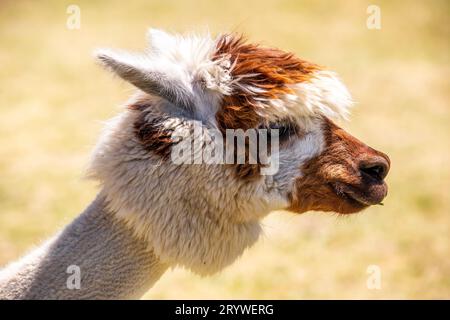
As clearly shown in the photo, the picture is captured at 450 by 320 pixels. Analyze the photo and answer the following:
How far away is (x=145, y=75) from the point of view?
254 cm

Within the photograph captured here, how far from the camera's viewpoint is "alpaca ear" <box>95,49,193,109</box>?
8.11 feet

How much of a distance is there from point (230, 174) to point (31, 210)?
451 centimetres

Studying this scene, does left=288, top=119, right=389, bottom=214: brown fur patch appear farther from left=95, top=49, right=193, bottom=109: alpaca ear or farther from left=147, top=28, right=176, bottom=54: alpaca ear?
left=147, top=28, right=176, bottom=54: alpaca ear

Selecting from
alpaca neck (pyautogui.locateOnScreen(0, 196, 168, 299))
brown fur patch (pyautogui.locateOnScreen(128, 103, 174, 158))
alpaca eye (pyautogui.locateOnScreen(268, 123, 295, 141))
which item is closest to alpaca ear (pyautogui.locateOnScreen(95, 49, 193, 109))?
brown fur patch (pyautogui.locateOnScreen(128, 103, 174, 158))

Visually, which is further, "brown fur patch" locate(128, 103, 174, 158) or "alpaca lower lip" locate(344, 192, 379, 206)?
"alpaca lower lip" locate(344, 192, 379, 206)

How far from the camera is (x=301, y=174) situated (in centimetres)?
283

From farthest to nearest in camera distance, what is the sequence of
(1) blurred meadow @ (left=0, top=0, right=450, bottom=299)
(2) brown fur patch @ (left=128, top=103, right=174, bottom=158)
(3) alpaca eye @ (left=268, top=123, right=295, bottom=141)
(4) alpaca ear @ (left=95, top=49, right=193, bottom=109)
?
(1) blurred meadow @ (left=0, top=0, right=450, bottom=299)
(3) alpaca eye @ (left=268, top=123, right=295, bottom=141)
(2) brown fur patch @ (left=128, top=103, right=174, bottom=158)
(4) alpaca ear @ (left=95, top=49, right=193, bottom=109)

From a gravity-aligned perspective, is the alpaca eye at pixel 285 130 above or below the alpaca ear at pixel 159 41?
below

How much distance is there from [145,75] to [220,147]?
421 millimetres

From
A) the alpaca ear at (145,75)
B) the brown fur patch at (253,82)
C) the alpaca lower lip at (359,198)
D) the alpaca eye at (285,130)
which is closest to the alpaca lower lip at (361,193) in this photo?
the alpaca lower lip at (359,198)

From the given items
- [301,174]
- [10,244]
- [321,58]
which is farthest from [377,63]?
[301,174]

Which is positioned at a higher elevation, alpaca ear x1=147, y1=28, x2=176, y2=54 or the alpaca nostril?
alpaca ear x1=147, y1=28, x2=176, y2=54

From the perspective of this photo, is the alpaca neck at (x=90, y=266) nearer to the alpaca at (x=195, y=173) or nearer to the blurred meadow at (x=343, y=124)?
the alpaca at (x=195, y=173)

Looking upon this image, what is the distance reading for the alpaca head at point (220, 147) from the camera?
8.63ft
